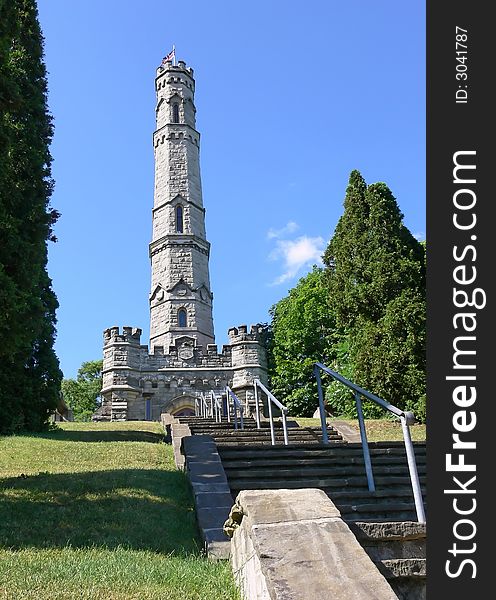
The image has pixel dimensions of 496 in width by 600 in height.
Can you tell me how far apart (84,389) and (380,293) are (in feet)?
136

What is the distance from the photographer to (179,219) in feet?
105

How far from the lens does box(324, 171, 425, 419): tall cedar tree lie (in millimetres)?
16281

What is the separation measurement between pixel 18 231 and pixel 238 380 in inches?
720

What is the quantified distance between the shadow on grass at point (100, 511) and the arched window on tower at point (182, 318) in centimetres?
2218

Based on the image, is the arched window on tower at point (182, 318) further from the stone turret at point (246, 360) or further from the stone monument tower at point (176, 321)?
the stone turret at point (246, 360)

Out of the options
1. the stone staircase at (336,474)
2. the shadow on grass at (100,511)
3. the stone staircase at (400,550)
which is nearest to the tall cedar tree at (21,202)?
the shadow on grass at (100,511)

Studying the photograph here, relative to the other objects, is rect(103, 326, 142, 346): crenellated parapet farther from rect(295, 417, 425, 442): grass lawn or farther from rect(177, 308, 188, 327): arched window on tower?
rect(295, 417, 425, 442): grass lawn

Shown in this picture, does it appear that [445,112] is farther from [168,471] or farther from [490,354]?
[168,471]

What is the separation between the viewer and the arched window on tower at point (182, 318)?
2978cm

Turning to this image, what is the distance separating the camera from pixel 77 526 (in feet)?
17.0

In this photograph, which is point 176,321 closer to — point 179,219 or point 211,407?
point 179,219

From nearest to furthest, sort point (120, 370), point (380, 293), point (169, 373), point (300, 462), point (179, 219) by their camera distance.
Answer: point (300, 462) < point (380, 293) < point (120, 370) < point (169, 373) < point (179, 219)

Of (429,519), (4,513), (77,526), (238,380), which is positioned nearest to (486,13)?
(429,519)

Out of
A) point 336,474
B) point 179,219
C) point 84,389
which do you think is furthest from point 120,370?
point 84,389
